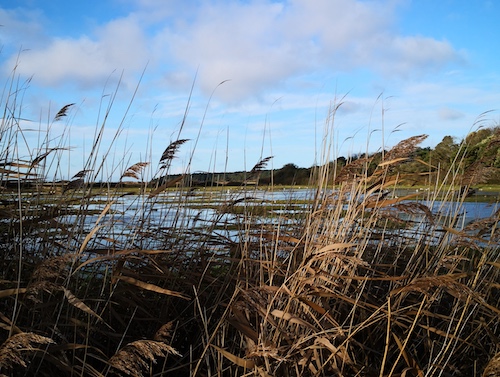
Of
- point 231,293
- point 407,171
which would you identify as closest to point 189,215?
point 231,293

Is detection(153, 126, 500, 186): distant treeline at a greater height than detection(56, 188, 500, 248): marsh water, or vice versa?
detection(153, 126, 500, 186): distant treeline

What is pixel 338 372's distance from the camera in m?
2.14

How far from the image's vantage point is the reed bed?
204cm

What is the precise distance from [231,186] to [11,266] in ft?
5.63

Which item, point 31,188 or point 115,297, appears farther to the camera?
point 31,188

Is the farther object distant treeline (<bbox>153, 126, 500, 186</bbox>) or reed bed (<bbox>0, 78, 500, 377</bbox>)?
distant treeline (<bbox>153, 126, 500, 186</bbox>)

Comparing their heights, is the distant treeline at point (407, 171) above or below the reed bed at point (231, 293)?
above

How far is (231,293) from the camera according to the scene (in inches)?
111

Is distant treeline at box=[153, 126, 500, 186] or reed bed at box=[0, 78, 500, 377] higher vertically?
distant treeline at box=[153, 126, 500, 186]

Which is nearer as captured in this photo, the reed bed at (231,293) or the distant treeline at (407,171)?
the reed bed at (231,293)

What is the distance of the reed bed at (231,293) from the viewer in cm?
204

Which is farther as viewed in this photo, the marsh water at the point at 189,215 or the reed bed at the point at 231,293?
the marsh water at the point at 189,215

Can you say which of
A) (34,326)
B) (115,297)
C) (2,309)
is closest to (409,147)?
(115,297)

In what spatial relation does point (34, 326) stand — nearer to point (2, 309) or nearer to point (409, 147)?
point (2, 309)
